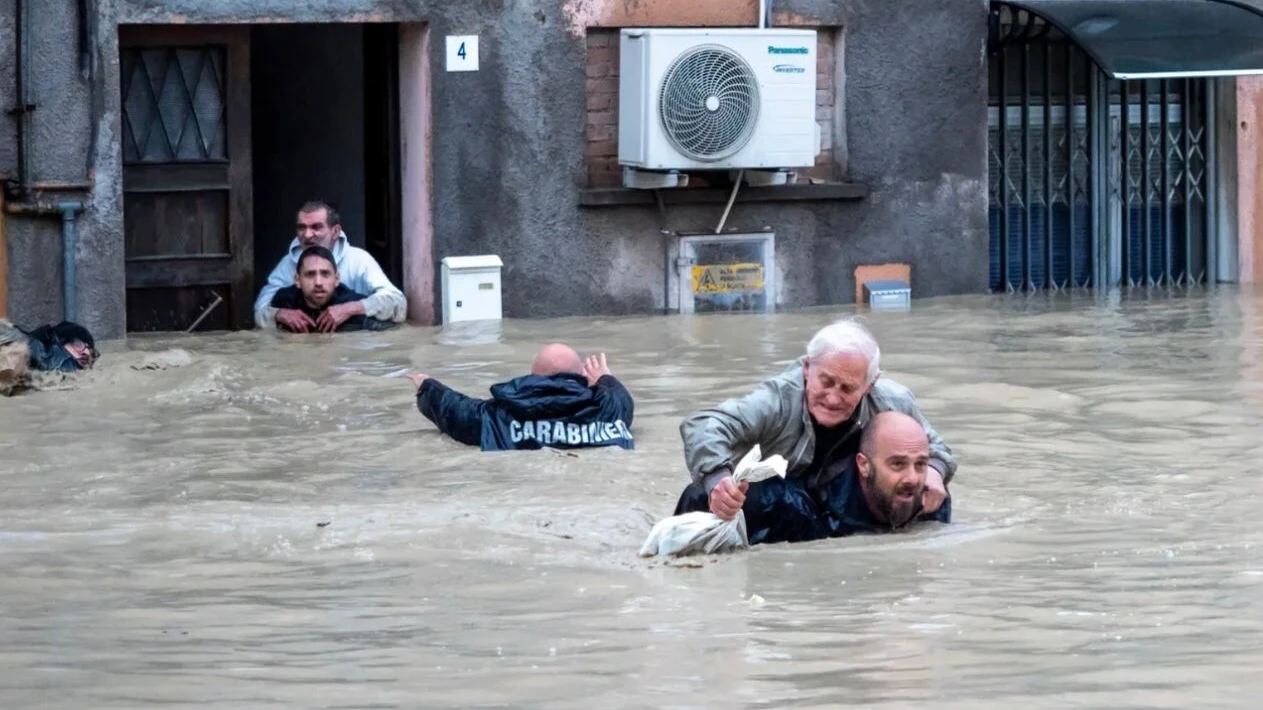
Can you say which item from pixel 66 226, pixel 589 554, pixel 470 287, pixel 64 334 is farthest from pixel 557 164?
pixel 589 554

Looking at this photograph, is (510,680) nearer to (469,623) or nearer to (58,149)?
(469,623)

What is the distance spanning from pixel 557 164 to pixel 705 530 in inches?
302

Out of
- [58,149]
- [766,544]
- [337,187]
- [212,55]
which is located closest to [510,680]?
[766,544]

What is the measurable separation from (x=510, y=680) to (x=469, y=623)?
2.51 feet

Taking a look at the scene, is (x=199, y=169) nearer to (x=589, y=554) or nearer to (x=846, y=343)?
(x=589, y=554)

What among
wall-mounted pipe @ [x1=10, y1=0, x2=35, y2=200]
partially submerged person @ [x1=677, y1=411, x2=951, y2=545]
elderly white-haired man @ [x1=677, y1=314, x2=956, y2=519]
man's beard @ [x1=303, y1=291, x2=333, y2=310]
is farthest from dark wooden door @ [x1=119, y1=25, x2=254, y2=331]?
partially submerged person @ [x1=677, y1=411, x2=951, y2=545]

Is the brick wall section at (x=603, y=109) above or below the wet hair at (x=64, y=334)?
above

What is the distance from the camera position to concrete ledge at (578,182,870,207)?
14156mm

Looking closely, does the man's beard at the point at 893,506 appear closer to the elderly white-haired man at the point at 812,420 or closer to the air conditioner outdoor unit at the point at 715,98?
the elderly white-haired man at the point at 812,420

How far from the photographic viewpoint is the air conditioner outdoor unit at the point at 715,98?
1380cm

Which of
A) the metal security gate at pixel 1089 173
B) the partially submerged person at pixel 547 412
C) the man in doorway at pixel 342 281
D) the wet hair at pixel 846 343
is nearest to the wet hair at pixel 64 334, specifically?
the man in doorway at pixel 342 281

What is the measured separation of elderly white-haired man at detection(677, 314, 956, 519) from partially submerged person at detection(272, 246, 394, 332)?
613 centimetres

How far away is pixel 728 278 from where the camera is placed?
14.5 m

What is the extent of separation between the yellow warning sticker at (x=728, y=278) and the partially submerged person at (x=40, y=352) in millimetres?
4480
